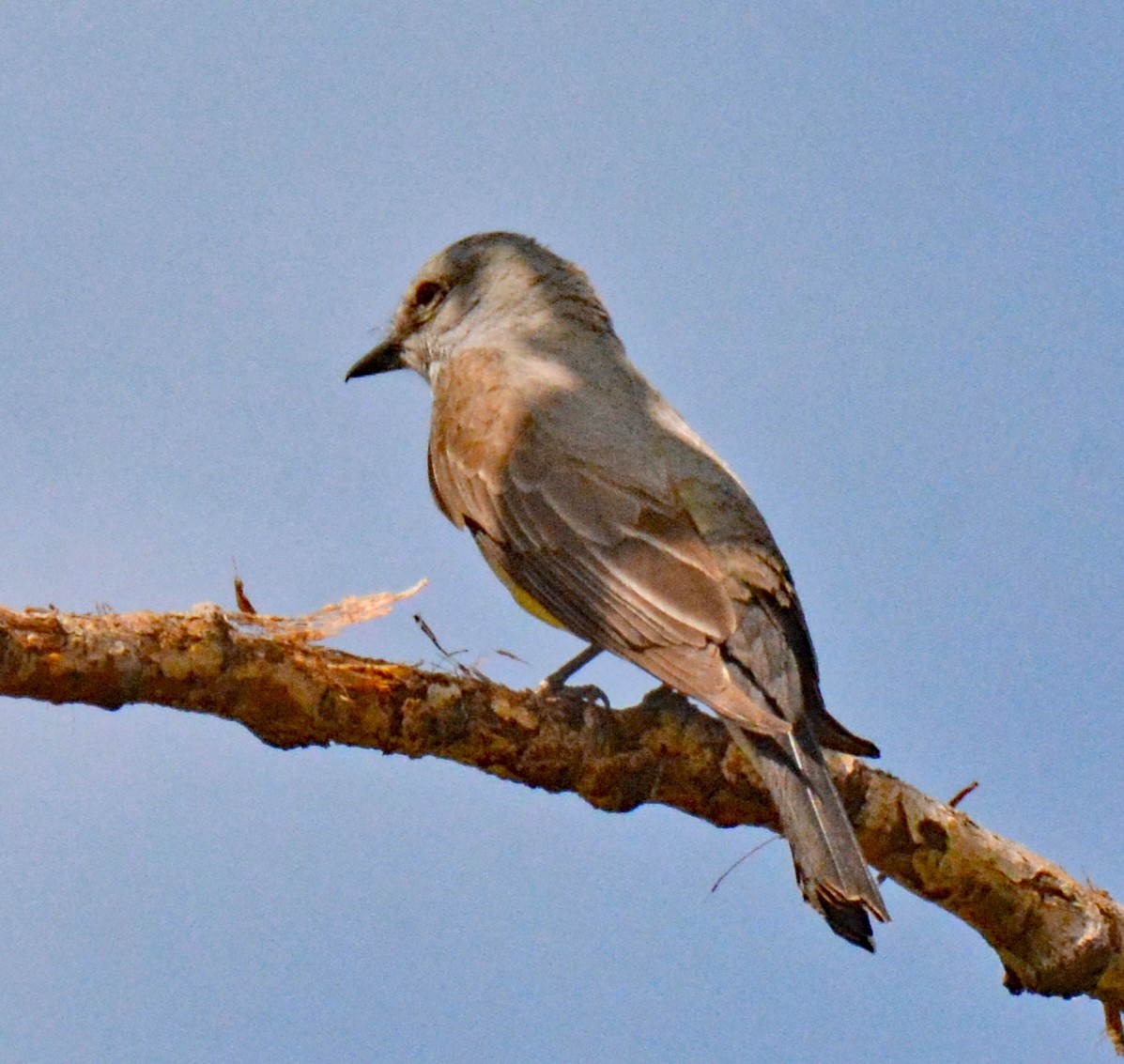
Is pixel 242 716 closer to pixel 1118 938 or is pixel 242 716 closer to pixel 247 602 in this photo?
pixel 247 602

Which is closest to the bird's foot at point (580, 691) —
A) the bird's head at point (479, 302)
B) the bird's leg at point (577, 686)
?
the bird's leg at point (577, 686)

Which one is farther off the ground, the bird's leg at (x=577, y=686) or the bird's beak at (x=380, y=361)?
the bird's beak at (x=380, y=361)

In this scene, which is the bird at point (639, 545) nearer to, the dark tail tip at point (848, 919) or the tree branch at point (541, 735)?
the dark tail tip at point (848, 919)

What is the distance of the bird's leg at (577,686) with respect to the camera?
553 centimetres

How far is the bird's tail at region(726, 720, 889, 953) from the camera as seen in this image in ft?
15.6

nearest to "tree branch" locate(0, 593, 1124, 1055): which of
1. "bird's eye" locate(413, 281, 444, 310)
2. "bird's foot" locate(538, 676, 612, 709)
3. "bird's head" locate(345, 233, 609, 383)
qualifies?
"bird's foot" locate(538, 676, 612, 709)

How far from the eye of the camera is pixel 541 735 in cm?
506

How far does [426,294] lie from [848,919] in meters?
4.72

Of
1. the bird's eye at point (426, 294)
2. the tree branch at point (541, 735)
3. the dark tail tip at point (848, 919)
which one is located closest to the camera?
the tree branch at point (541, 735)

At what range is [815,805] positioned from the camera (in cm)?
494

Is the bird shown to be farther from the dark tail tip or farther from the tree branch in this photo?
the tree branch

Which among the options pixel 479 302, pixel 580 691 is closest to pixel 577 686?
pixel 580 691

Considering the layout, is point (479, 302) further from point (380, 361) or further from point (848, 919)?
point (848, 919)

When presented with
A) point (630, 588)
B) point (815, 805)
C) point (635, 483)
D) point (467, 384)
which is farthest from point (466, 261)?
point (815, 805)
